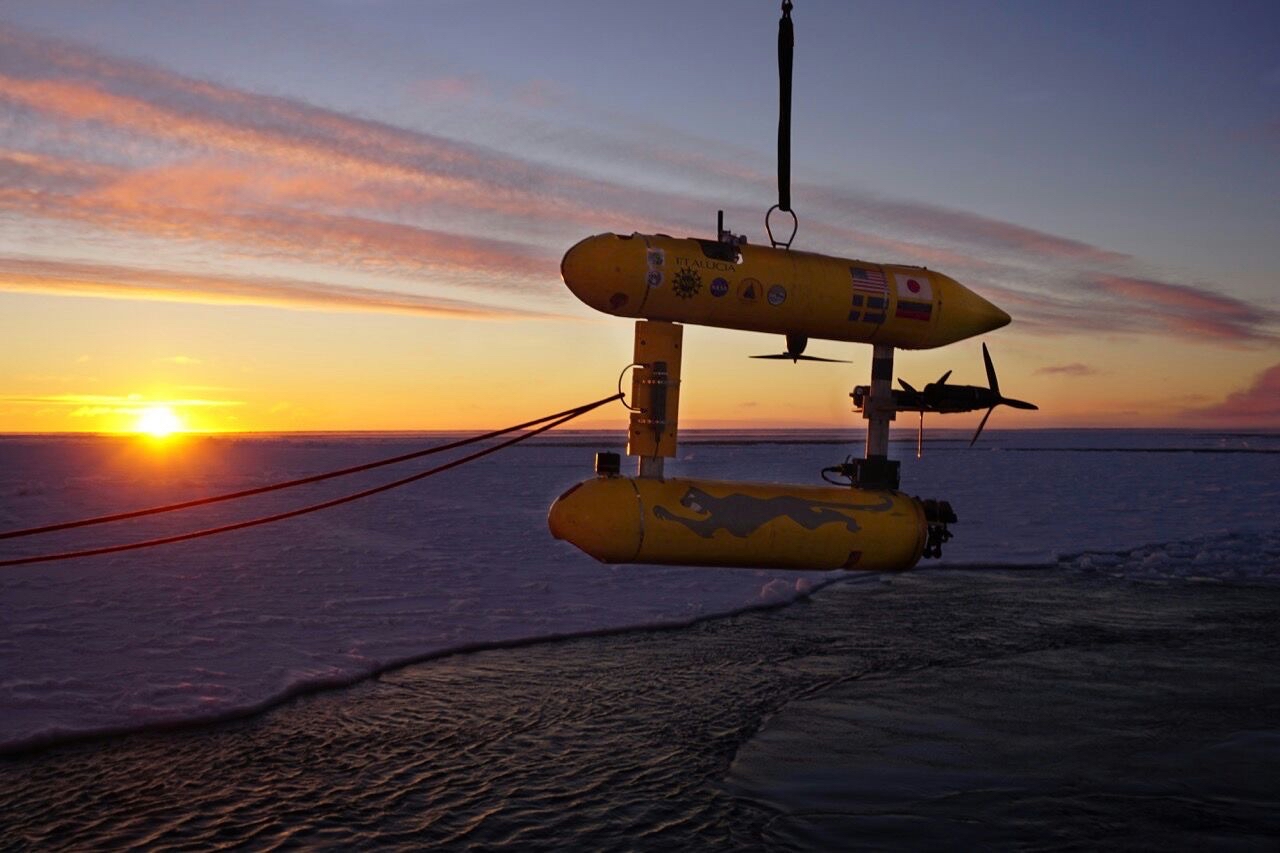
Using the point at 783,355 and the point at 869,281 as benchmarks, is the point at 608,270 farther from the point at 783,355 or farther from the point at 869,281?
the point at 869,281

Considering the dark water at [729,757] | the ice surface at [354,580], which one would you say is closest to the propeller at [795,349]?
the dark water at [729,757]

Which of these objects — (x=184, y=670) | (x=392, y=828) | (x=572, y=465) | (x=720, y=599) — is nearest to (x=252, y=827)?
(x=392, y=828)

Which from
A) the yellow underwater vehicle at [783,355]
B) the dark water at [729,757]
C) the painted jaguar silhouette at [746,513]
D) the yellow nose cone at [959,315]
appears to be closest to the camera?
the dark water at [729,757]

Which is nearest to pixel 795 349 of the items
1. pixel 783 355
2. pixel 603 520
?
pixel 783 355

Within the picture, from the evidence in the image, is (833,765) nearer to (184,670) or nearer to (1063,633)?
(1063,633)

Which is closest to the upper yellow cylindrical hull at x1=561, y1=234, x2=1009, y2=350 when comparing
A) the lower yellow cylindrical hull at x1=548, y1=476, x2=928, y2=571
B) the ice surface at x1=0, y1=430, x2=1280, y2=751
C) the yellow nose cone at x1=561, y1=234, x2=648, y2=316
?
the yellow nose cone at x1=561, y1=234, x2=648, y2=316

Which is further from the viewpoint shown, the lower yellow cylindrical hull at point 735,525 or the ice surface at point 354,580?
the ice surface at point 354,580

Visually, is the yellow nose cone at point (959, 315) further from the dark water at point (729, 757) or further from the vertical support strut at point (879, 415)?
the dark water at point (729, 757)
